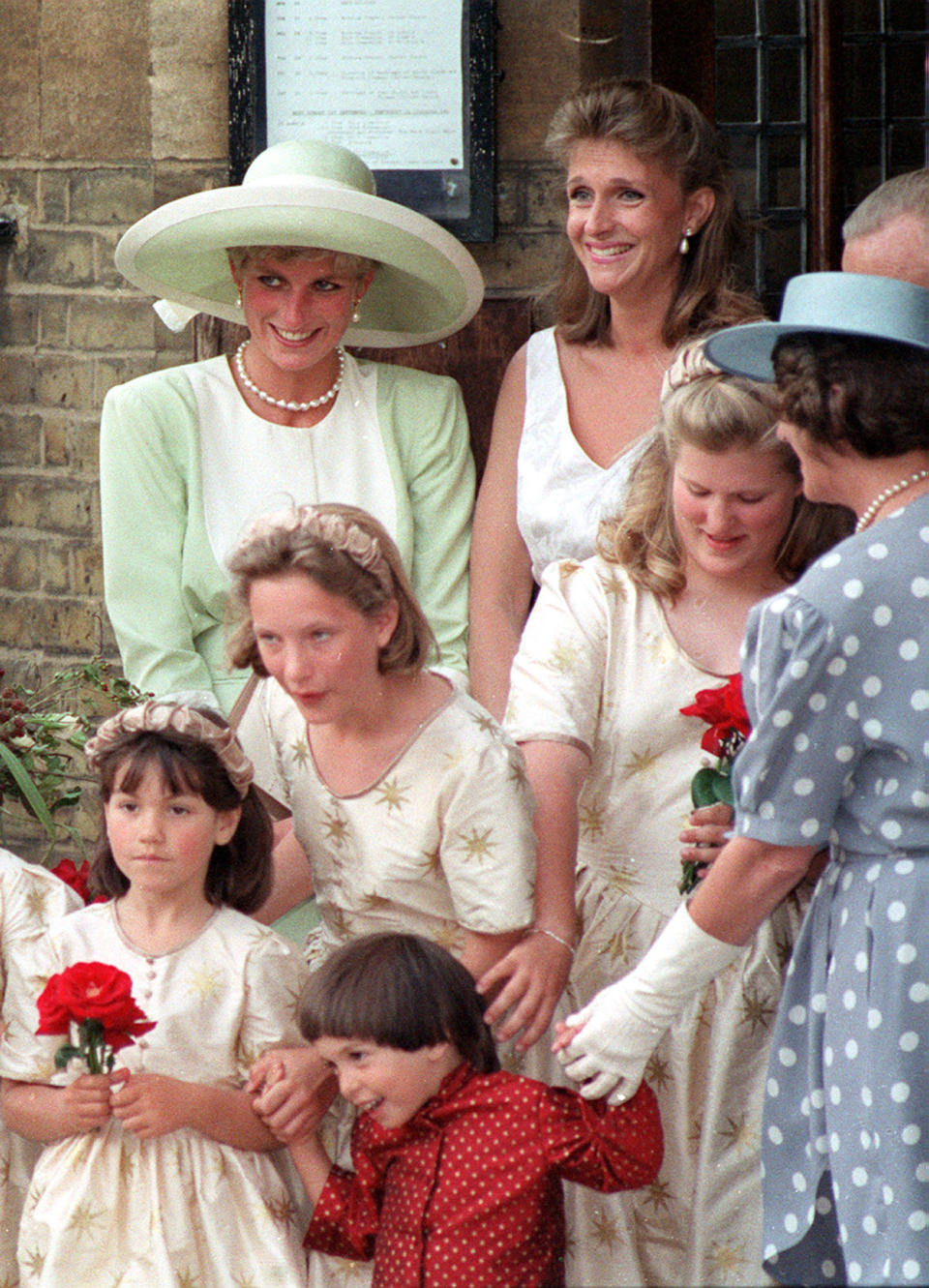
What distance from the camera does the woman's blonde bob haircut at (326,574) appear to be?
2.74 metres

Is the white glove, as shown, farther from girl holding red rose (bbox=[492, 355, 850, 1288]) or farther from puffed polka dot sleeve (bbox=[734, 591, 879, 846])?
girl holding red rose (bbox=[492, 355, 850, 1288])

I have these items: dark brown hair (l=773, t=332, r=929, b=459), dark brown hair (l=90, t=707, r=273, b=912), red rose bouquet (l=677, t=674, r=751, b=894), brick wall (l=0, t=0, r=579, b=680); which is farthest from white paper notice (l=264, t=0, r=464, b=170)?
dark brown hair (l=773, t=332, r=929, b=459)

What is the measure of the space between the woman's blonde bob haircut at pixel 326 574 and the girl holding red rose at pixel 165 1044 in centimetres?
17

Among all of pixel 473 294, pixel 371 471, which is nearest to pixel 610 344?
pixel 473 294

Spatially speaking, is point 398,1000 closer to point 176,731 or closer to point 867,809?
point 176,731

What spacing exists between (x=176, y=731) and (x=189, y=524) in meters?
0.72

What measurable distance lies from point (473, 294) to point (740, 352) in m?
1.14

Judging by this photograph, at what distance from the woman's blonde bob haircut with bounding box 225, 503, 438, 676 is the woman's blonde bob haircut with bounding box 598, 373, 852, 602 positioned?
14.4 inches

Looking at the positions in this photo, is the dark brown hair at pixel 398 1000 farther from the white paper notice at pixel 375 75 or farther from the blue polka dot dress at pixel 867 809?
the white paper notice at pixel 375 75

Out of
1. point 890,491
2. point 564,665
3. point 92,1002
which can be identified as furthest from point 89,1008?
point 890,491

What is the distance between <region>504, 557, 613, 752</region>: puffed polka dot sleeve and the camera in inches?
112

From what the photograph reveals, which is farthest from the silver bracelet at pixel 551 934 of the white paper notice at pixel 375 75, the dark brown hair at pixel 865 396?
the white paper notice at pixel 375 75

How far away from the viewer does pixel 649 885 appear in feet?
9.52

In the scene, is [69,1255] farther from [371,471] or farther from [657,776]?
[371,471]
